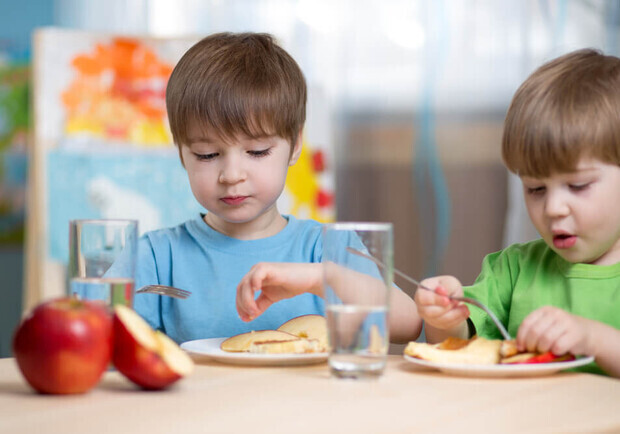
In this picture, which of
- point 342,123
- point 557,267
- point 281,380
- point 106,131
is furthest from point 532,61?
point 281,380

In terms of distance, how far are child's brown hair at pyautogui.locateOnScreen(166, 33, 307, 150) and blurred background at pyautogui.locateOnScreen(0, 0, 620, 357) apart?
1.44 meters

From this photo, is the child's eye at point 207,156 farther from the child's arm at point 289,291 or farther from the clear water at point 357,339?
the clear water at point 357,339

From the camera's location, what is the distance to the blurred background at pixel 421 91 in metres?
2.68

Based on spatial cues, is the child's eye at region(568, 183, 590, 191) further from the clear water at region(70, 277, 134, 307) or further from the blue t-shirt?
the clear water at region(70, 277, 134, 307)

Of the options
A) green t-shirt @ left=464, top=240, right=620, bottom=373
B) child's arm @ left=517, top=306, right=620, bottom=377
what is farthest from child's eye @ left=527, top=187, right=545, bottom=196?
child's arm @ left=517, top=306, right=620, bottom=377

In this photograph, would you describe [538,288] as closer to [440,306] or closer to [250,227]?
[440,306]

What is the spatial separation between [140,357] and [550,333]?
0.42m

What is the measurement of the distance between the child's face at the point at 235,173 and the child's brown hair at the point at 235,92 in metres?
0.02

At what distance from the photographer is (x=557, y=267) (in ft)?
3.82

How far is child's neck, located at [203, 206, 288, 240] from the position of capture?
4.52ft

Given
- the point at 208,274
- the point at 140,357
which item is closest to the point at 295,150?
the point at 208,274

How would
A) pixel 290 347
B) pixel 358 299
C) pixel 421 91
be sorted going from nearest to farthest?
pixel 358 299 → pixel 290 347 → pixel 421 91

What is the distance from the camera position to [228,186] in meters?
1.23

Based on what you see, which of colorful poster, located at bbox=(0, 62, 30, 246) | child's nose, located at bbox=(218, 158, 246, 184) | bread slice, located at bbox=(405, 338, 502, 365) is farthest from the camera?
colorful poster, located at bbox=(0, 62, 30, 246)
